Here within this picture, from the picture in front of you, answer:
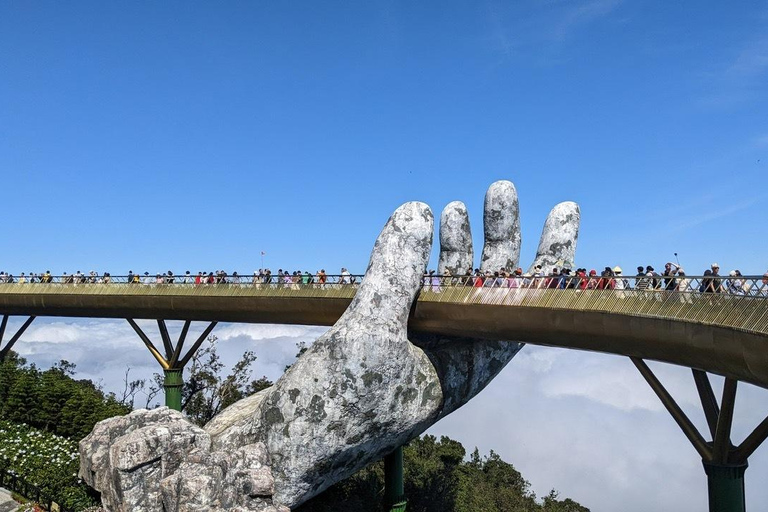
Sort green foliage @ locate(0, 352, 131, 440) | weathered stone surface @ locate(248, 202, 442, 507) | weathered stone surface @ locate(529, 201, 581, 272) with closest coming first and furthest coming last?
weathered stone surface @ locate(248, 202, 442, 507) < weathered stone surface @ locate(529, 201, 581, 272) < green foliage @ locate(0, 352, 131, 440)

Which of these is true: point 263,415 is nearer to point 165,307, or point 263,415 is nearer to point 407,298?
point 407,298

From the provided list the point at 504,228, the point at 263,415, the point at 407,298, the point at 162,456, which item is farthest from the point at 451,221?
the point at 162,456

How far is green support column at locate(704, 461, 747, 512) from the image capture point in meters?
23.5

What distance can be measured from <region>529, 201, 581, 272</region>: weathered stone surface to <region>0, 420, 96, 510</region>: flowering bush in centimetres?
2448

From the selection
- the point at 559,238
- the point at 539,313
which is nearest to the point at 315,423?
the point at 539,313

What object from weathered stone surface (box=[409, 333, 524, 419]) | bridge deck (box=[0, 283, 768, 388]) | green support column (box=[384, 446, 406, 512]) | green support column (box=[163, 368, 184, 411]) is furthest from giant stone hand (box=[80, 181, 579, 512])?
green support column (box=[163, 368, 184, 411])

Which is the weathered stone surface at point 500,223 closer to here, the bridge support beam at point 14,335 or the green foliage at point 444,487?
the green foliage at point 444,487

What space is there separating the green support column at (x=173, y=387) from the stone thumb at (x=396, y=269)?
20751 mm

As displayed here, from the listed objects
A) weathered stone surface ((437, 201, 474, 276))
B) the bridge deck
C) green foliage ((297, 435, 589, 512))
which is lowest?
green foliage ((297, 435, 589, 512))

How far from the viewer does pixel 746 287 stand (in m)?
20.2

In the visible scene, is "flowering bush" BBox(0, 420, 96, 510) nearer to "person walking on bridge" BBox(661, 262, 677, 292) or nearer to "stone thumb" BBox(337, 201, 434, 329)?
"stone thumb" BBox(337, 201, 434, 329)

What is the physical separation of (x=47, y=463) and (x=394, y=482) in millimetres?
18001

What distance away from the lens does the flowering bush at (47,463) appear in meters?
35.6

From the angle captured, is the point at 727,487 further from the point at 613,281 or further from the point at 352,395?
the point at 352,395
